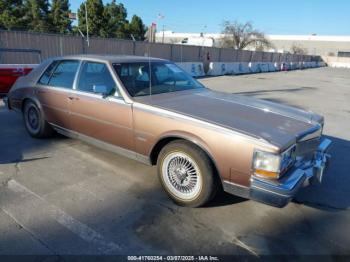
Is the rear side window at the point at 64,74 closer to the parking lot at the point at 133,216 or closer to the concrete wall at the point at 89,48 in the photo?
the parking lot at the point at 133,216

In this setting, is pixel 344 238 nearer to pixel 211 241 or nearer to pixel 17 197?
pixel 211 241

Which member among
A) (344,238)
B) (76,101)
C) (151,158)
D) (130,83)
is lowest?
(344,238)

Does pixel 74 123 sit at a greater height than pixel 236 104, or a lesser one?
lesser

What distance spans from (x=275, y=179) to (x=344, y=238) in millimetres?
1000

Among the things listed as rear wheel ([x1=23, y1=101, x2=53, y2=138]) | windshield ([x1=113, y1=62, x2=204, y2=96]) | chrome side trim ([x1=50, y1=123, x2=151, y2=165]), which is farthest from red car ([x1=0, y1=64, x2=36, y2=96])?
windshield ([x1=113, y1=62, x2=204, y2=96])

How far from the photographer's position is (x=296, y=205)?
376 cm

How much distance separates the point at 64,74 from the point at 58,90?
0.28m

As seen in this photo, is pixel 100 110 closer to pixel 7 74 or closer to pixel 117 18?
pixel 7 74

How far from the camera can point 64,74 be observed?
497cm

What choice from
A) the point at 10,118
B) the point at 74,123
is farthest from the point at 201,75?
the point at 74,123

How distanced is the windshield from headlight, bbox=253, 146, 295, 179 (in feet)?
5.86

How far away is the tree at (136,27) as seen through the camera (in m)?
47.5

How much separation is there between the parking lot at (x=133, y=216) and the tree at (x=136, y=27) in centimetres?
4554

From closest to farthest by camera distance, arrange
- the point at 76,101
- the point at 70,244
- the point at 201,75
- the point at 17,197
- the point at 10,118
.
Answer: the point at 70,244, the point at 17,197, the point at 76,101, the point at 10,118, the point at 201,75
